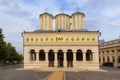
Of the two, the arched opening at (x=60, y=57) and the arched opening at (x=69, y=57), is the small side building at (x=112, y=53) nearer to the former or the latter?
the arched opening at (x=69, y=57)

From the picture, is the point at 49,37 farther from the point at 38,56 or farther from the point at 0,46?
the point at 0,46

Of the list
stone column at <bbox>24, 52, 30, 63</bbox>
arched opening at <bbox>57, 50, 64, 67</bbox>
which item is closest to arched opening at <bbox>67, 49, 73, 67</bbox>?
arched opening at <bbox>57, 50, 64, 67</bbox>

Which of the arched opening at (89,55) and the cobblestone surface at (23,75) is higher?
the arched opening at (89,55)

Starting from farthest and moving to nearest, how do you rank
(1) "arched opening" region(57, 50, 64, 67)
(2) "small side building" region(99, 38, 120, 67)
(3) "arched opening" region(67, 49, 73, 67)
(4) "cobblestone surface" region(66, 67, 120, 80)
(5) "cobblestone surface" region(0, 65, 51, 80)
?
(2) "small side building" region(99, 38, 120, 67)
(1) "arched opening" region(57, 50, 64, 67)
(3) "arched opening" region(67, 49, 73, 67)
(4) "cobblestone surface" region(66, 67, 120, 80)
(5) "cobblestone surface" region(0, 65, 51, 80)

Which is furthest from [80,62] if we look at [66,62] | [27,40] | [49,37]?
[27,40]

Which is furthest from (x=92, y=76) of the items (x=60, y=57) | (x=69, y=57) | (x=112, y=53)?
(x=112, y=53)

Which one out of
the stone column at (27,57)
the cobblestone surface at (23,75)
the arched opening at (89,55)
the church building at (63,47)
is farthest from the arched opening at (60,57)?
the cobblestone surface at (23,75)

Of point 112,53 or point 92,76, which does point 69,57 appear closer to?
point 112,53

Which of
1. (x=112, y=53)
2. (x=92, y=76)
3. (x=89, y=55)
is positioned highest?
(x=112, y=53)

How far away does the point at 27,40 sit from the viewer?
213ft

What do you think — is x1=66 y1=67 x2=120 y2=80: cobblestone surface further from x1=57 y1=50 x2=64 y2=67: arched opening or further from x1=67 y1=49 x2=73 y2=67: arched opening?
x1=57 y1=50 x2=64 y2=67: arched opening

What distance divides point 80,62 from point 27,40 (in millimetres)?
15594

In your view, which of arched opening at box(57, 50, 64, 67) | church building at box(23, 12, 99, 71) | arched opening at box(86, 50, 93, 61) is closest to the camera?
church building at box(23, 12, 99, 71)

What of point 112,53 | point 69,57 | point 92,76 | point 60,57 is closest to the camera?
point 92,76
